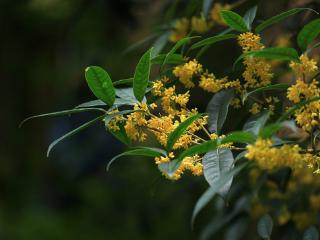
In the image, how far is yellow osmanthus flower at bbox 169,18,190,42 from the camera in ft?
4.43

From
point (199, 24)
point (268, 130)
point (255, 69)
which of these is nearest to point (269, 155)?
point (268, 130)

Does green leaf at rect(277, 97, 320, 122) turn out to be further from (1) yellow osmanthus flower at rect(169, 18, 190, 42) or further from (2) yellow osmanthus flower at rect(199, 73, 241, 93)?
(1) yellow osmanthus flower at rect(169, 18, 190, 42)

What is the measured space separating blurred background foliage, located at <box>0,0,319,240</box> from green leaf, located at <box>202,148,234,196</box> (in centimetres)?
56

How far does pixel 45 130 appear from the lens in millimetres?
4148

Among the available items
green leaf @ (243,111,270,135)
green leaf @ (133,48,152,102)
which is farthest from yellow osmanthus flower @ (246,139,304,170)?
green leaf @ (133,48,152,102)

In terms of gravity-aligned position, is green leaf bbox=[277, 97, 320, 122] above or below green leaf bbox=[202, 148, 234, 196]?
above

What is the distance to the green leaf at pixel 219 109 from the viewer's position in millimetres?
967

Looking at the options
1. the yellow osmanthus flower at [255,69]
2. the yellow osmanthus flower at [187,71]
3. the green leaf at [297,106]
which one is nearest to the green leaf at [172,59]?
the yellow osmanthus flower at [187,71]

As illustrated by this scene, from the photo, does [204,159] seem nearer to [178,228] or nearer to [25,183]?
[178,228]

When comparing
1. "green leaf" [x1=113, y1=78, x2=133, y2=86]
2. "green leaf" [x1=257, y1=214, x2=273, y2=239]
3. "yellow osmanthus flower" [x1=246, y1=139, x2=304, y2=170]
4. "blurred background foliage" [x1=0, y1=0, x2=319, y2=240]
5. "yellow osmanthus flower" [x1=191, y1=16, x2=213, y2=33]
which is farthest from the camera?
"blurred background foliage" [x1=0, y1=0, x2=319, y2=240]

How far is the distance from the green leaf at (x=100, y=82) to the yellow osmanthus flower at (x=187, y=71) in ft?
0.45

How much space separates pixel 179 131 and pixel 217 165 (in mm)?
76

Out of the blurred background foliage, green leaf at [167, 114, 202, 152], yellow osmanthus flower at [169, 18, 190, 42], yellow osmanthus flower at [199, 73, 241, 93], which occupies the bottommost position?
the blurred background foliage

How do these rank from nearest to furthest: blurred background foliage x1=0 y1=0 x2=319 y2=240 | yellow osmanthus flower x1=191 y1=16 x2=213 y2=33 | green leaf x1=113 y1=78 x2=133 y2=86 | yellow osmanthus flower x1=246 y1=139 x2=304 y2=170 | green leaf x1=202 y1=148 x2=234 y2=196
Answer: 1. yellow osmanthus flower x1=246 y1=139 x2=304 y2=170
2. green leaf x1=202 y1=148 x2=234 y2=196
3. green leaf x1=113 y1=78 x2=133 y2=86
4. yellow osmanthus flower x1=191 y1=16 x2=213 y2=33
5. blurred background foliage x1=0 y1=0 x2=319 y2=240
